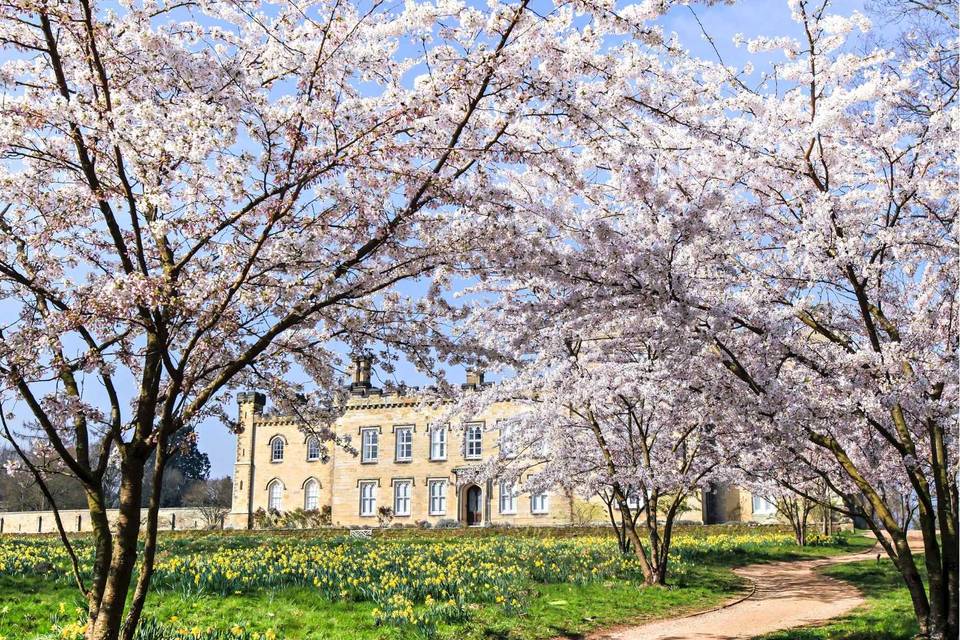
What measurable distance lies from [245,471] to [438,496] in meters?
13.0

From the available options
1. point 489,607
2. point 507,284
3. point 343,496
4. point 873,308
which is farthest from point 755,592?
point 343,496

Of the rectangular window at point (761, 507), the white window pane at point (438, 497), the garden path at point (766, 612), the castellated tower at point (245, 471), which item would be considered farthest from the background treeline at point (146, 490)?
the garden path at point (766, 612)

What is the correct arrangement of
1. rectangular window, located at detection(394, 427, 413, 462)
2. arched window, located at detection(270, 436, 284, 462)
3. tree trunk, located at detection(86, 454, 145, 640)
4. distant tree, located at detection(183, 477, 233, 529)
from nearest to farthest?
1. tree trunk, located at detection(86, 454, 145, 640)
2. rectangular window, located at detection(394, 427, 413, 462)
3. arched window, located at detection(270, 436, 284, 462)
4. distant tree, located at detection(183, 477, 233, 529)

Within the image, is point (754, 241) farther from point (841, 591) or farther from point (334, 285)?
point (841, 591)

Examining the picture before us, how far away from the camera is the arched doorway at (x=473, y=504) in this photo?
42812mm

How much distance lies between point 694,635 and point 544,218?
624cm

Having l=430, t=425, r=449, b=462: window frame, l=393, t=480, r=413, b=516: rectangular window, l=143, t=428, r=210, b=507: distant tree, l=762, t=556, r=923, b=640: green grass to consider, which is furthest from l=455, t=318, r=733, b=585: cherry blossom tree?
l=143, t=428, r=210, b=507: distant tree

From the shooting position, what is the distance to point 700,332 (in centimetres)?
784

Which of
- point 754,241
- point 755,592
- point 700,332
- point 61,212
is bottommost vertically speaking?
point 755,592

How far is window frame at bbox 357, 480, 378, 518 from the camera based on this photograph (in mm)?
45031

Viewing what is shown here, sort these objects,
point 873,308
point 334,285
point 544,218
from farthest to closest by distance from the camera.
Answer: point 873,308 → point 544,218 → point 334,285

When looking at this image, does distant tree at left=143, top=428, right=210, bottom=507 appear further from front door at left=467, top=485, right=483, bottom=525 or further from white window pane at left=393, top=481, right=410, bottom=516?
front door at left=467, top=485, right=483, bottom=525

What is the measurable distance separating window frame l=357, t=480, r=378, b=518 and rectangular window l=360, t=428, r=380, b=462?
132 cm

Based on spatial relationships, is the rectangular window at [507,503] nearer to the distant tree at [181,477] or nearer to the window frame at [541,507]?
the window frame at [541,507]
